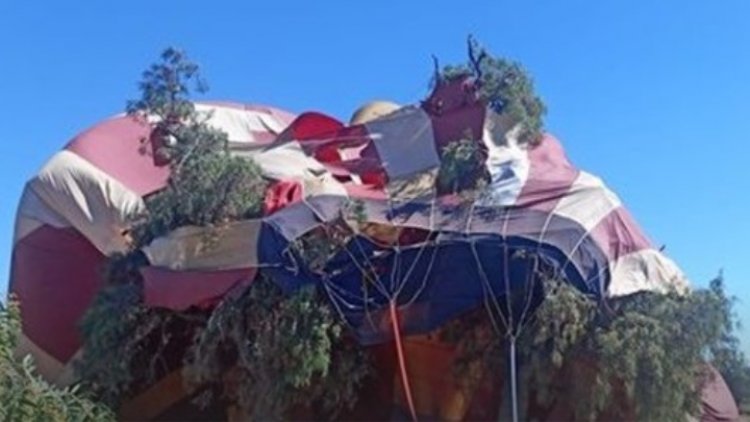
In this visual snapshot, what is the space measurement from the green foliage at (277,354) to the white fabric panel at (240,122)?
16.1 ft

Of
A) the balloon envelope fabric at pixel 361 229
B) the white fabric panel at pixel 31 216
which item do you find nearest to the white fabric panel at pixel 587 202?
the balloon envelope fabric at pixel 361 229

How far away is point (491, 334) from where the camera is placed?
1546 cm

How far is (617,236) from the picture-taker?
53.3 feet

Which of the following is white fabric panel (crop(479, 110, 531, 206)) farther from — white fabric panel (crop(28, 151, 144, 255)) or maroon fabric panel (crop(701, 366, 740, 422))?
white fabric panel (crop(28, 151, 144, 255))

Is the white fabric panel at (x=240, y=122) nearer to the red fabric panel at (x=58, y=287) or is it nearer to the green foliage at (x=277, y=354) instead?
the red fabric panel at (x=58, y=287)

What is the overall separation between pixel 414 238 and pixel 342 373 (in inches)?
83.1

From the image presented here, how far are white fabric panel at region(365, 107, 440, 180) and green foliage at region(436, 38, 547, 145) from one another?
80 cm

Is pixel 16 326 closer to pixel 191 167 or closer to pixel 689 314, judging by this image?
pixel 191 167

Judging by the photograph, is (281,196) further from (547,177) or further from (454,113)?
(547,177)

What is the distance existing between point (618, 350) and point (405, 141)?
5001mm

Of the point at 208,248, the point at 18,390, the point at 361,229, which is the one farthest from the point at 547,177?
the point at 18,390

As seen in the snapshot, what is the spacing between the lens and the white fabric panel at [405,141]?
17312 mm

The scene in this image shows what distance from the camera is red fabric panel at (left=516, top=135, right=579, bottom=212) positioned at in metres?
16.0

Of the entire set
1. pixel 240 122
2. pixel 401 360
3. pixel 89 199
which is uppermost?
pixel 240 122
